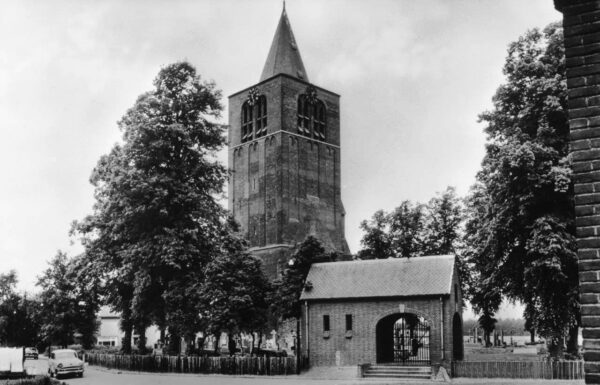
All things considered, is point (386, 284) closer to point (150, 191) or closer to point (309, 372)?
point (309, 372)

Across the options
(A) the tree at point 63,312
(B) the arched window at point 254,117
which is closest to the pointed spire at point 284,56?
(B) the arched window at point 254,117

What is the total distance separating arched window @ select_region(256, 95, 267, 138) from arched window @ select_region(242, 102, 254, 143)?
900mm

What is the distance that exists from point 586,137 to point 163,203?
30.1 m

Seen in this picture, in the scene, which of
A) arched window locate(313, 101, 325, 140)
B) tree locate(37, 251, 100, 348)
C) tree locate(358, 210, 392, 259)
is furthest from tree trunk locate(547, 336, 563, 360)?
arched window locate(313, 101, 325, 140)

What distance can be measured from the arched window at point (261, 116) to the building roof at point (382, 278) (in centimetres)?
3845

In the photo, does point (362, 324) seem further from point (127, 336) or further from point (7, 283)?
point (7, 283)

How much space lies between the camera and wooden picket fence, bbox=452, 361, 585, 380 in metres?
25.2

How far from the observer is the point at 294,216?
7025 centimetres

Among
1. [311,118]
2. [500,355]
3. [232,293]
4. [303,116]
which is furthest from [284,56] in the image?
[232,293]

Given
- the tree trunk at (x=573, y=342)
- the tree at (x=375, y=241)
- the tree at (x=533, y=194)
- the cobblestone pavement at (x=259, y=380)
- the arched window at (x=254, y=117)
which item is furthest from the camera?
the arched window at (x=254, y=117)

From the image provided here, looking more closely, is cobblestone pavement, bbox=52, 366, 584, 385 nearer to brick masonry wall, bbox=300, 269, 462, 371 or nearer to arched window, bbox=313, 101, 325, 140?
brick masonry wall, bbox=300, 269, 462, 371

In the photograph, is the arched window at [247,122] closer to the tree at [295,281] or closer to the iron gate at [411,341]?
the tree at [295,281]

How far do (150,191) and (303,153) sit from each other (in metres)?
40.5

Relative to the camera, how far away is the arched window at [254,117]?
73.4 meters
